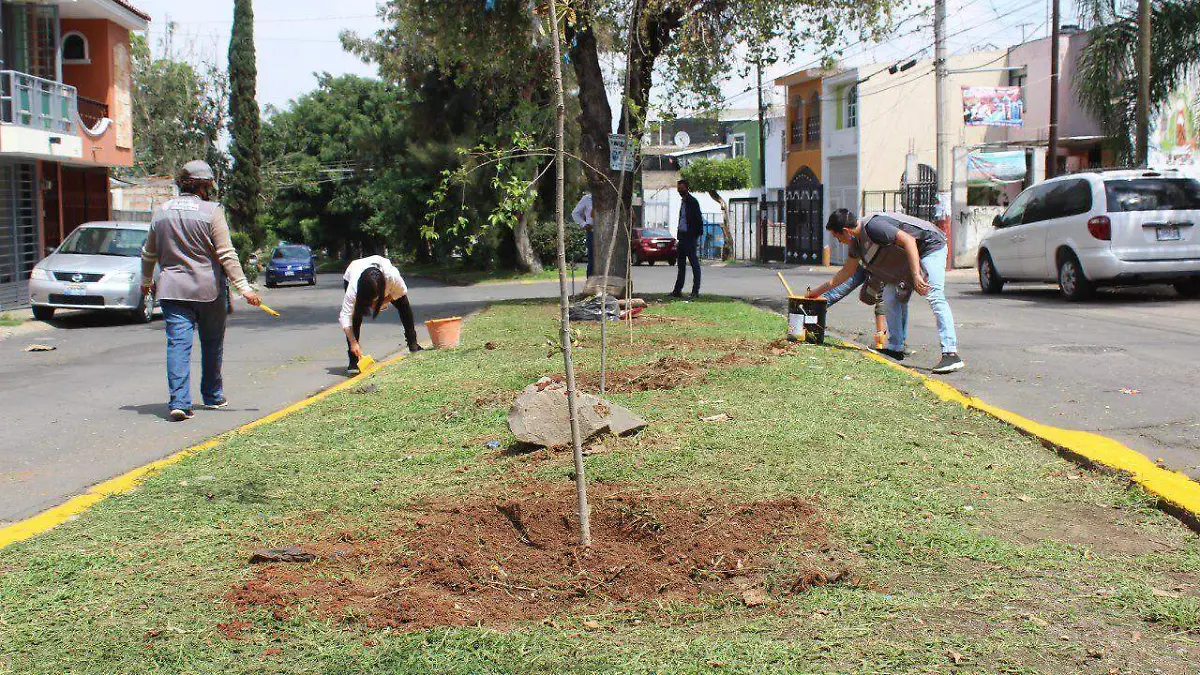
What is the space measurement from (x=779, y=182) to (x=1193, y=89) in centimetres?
2092

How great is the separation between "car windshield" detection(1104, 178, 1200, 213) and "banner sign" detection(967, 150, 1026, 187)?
716 inches

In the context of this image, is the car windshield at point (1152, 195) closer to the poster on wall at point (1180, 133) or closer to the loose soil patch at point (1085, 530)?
the loose soil patch at point (1085, 530)

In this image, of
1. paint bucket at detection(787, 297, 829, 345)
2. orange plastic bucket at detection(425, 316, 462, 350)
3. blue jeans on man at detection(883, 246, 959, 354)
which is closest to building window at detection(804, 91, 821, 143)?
orange plastic bucket at detection(425, 316, 462, 350)

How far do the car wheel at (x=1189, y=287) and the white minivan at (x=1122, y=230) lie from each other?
0.01 meters

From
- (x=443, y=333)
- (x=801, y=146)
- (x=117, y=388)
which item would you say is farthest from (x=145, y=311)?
(x=801, y=146)

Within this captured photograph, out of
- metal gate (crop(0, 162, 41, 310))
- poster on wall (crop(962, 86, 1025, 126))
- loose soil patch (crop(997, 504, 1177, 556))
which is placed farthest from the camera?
poster on wall (crop(962, 86, 1025, 126))

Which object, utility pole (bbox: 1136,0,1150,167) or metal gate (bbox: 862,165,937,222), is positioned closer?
utility pole (bbox: 1136,0,1150,167)

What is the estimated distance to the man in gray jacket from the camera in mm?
8109

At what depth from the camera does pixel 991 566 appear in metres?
3.96

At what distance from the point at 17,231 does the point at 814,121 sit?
28853mm

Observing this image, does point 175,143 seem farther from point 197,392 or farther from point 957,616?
point 957,616

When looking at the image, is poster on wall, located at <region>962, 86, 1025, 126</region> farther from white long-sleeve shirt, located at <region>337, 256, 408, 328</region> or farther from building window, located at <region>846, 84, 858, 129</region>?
white long-sleeve shirt, located at <region>337, 256, 408, 328</region>

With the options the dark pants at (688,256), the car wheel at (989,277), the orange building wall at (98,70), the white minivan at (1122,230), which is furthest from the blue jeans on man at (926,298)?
the orange building wall at (98,70)

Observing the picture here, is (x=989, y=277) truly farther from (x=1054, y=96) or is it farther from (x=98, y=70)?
(x=98, y=70)
